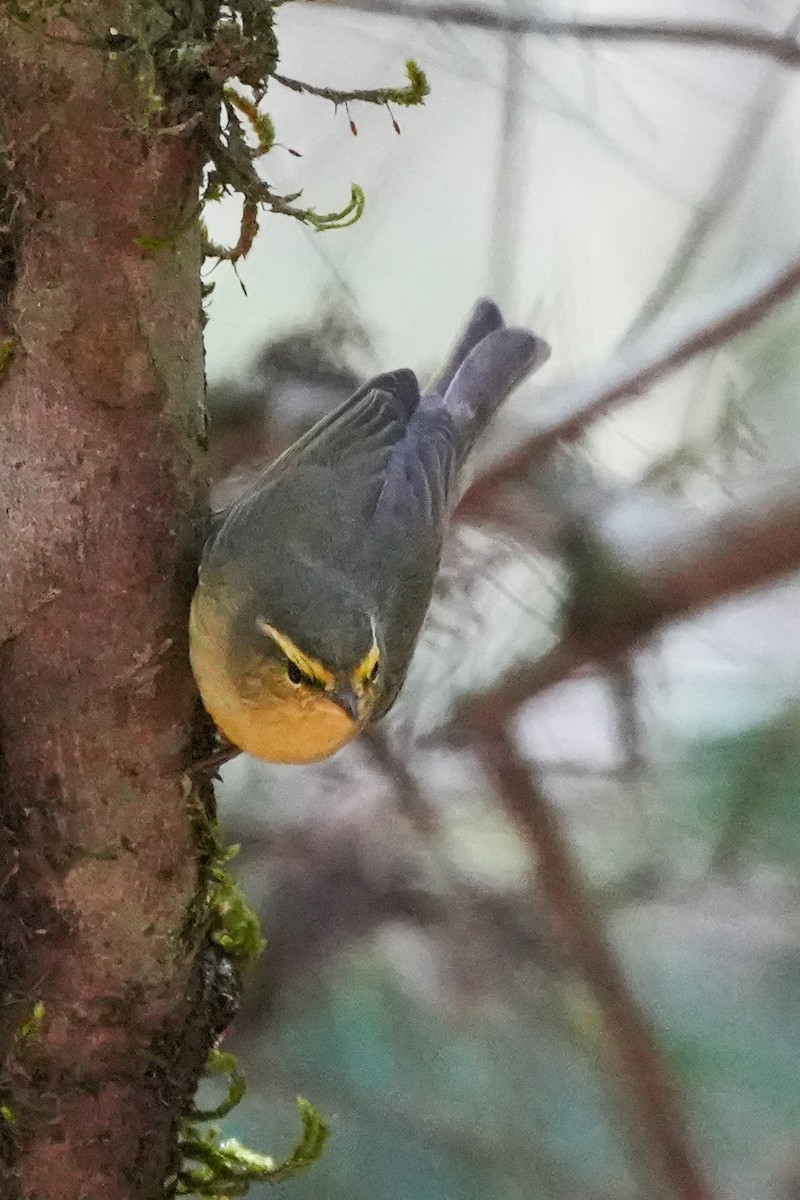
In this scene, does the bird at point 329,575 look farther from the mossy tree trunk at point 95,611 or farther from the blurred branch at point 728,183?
the blurred branch at point 728,183

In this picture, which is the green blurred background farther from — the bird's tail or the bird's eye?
the bird's eye

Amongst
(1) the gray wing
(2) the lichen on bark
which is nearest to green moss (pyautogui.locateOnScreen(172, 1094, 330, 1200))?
(2) the lichen on bark

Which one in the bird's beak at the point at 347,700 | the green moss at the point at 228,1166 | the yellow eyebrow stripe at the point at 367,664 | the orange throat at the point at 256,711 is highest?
the yellow eyebrow stripe at the point at 367,664

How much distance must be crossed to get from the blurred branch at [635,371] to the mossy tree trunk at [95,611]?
566 millimetres

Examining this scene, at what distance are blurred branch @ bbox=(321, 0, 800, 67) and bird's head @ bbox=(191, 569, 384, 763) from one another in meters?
0.95

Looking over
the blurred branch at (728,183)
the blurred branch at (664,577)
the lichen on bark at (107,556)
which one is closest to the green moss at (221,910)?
the lichen on bark at (107,556)

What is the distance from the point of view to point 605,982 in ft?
4.17

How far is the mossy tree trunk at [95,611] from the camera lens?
0.53 meters

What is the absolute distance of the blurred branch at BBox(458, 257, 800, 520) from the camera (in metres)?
1.15

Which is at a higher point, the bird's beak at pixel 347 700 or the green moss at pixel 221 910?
the bird's beak at pixel 347 700

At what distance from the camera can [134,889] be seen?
25.4 inches

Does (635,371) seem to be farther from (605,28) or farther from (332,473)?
(332,473)

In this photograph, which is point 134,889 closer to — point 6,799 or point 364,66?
point 6,799

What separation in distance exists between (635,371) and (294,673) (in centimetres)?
74
